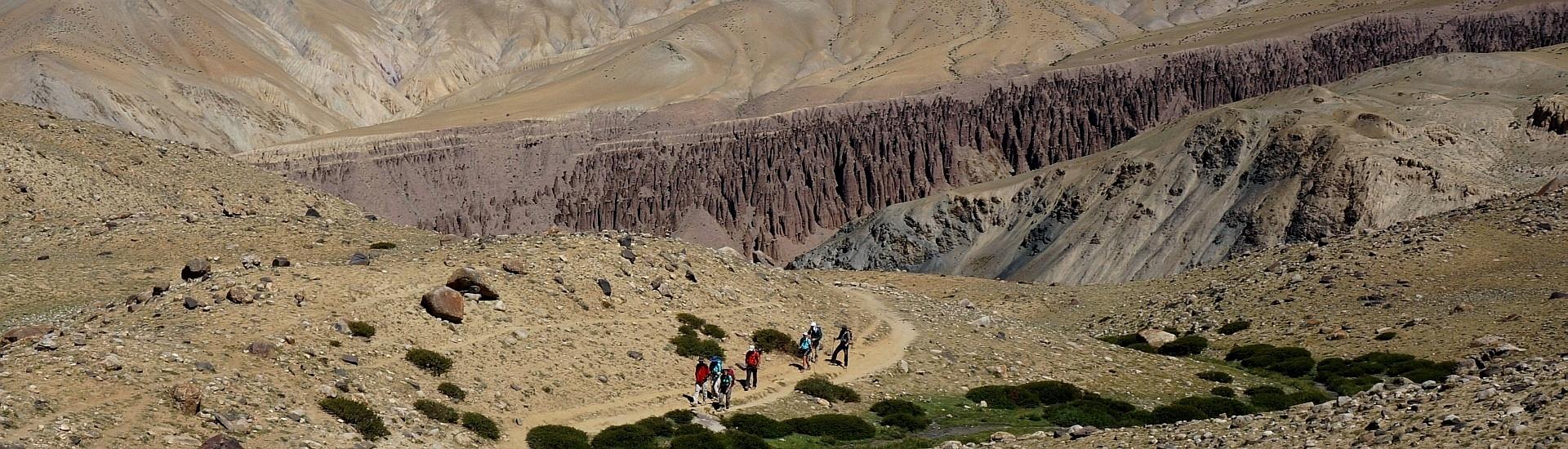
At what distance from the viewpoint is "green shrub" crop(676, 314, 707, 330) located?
53.0m

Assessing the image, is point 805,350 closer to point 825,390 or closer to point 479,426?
point 825,390

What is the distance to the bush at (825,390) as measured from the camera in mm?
49500

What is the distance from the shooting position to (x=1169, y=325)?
74.2 metres

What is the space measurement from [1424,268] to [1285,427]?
141 ft

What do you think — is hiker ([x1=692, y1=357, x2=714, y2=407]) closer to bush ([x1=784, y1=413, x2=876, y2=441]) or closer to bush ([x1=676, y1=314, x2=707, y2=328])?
bush ([x1=784, y1=413, x2=876, y2=441])

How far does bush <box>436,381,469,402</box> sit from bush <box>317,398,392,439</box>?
11.8 ft

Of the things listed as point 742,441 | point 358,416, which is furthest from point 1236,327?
point 358,416

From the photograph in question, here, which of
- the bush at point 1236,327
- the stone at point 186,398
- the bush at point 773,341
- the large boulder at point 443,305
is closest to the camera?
the stone at point 186,398

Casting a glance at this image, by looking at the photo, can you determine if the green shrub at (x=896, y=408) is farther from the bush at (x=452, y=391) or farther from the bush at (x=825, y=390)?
the bush at (x=452, y=391)

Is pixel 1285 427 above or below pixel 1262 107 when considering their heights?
above

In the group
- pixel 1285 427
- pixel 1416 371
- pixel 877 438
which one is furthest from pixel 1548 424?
pixel 1416 371

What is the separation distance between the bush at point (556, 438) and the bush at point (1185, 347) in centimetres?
3433

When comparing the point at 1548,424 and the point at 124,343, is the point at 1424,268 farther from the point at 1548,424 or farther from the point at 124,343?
the point at 124,343

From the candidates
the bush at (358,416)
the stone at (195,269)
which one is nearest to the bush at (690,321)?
the bush at (358,416)
